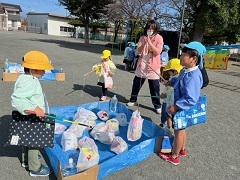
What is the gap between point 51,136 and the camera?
7.07 feet

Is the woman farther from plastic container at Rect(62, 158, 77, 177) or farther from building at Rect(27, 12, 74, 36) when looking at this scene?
building at Rect(27, 12, 74, 36)

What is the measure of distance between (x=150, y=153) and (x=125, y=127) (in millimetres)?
818

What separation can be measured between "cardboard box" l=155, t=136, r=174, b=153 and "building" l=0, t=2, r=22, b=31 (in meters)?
53.5

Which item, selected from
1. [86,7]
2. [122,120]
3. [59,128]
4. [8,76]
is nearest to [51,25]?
[86,7]

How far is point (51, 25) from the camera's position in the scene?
1647 inches

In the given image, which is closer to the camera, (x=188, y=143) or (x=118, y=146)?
(x=118, y=146)

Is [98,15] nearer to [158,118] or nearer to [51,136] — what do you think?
[158,118]

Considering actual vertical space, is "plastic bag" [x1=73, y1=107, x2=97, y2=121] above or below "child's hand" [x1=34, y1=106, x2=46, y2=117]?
below

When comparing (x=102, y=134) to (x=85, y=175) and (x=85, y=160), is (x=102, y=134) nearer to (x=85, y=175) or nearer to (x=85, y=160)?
(x=85, y=160)

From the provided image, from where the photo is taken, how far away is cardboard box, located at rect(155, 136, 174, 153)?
9.22 ft

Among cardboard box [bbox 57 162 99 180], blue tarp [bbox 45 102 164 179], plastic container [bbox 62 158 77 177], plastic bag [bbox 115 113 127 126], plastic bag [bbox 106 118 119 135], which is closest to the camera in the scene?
cardboard box [bbox 57 162 99 180]

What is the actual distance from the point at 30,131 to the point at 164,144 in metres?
1.70

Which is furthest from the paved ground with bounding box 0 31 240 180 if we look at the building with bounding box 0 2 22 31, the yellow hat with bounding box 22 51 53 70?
the building with bounding box 0 2 22 31

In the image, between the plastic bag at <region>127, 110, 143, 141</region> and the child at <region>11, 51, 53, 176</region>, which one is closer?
the child at <region>11, 51, 53, 176</region>
